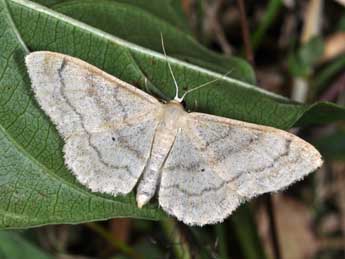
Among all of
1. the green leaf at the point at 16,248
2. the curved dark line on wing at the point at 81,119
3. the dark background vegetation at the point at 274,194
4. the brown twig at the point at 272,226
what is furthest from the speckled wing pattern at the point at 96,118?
the brown twig at the point at 272,226

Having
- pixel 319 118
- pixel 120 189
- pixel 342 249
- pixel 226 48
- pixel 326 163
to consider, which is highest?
pixel 319 118

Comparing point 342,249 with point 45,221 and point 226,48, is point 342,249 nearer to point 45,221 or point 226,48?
point 226,48

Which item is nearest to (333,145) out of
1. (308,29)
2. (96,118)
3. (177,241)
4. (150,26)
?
(308,29)

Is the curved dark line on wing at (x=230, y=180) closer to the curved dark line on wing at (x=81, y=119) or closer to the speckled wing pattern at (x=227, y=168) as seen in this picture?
the speckled wing pattern at (x=227, y=168)

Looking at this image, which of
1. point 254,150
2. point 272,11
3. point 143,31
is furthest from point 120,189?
point 272,11

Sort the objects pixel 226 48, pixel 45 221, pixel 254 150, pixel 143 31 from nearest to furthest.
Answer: pixel 45 221, pixel 254 150, pixel 143 31, pixel 226 48

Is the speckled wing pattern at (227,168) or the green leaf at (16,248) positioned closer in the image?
the speckled wing pattern at (227,168)
